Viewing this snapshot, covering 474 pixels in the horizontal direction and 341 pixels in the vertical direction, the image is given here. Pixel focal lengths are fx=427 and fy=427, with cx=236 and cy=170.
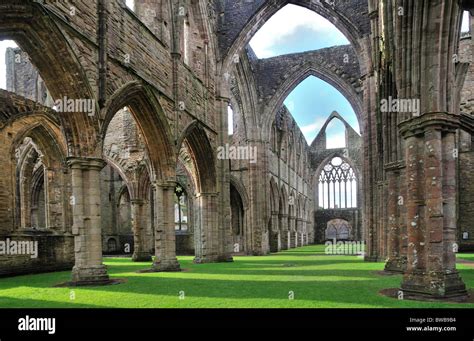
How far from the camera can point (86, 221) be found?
9.62 meters

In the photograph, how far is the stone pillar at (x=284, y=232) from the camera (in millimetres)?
31322

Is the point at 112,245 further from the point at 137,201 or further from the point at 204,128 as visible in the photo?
the point at 204,128

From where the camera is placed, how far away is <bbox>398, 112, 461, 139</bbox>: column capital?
7.07 metres

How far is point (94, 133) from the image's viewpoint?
9.81 m

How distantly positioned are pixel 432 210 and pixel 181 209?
21.3 metres

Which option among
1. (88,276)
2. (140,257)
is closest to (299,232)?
(140,257)

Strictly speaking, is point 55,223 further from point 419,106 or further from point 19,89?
point 419,106

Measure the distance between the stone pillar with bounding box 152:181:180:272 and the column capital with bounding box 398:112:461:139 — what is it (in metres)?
8.58

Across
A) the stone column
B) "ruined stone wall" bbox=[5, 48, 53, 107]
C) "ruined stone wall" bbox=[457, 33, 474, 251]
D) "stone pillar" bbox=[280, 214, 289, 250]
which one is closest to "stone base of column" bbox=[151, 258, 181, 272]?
"ruined stone wall" bbox=[5, 48, 53, 107]

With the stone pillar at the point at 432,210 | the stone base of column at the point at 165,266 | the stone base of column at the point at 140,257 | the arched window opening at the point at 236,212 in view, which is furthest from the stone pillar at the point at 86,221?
the arched window opening at the point at 236,212

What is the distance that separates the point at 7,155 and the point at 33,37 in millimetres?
7064

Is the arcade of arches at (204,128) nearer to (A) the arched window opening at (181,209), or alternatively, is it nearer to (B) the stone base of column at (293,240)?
(A) the arched window opening at (181,209)
